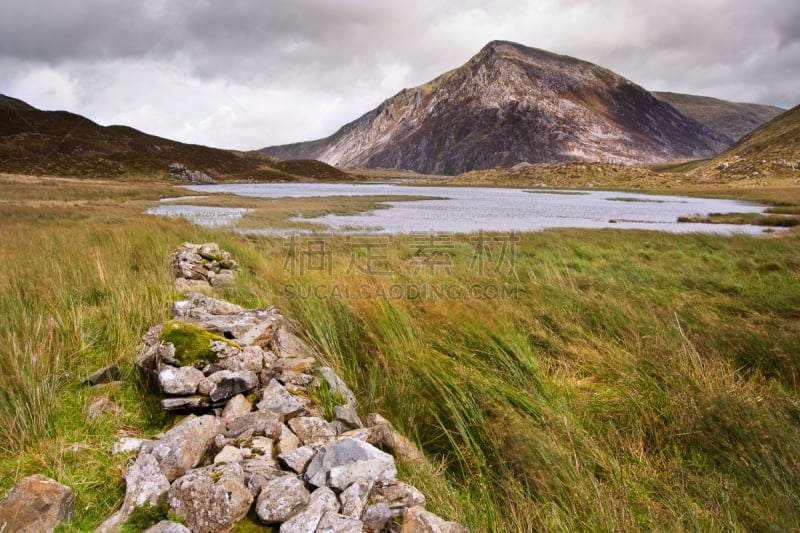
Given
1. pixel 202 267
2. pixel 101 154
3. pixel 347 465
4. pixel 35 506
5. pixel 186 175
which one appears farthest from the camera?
pixel 101 154

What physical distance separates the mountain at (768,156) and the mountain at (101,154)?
101021 millimetres

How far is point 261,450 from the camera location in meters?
2.55

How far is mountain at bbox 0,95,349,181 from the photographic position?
277ft

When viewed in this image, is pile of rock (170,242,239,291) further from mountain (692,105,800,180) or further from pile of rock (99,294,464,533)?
mountain (692,105,800,180)

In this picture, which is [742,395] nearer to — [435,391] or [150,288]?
[435,391]

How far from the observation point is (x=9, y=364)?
2.89m

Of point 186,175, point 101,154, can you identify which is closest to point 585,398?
point 186,175

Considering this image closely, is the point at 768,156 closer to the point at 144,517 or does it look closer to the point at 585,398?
the point at 585,398

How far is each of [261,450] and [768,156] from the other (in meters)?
118

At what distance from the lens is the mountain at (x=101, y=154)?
277ft

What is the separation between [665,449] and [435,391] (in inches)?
67.5

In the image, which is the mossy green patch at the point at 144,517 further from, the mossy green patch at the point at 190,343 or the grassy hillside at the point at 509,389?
the mossy green patch at the point at 190,343

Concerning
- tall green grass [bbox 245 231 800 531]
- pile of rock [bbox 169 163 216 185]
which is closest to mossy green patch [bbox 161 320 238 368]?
tall green grass [bbox 245 231 800 531]

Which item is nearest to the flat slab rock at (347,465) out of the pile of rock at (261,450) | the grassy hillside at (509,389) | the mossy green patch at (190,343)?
the pile of rock at (261,450)
